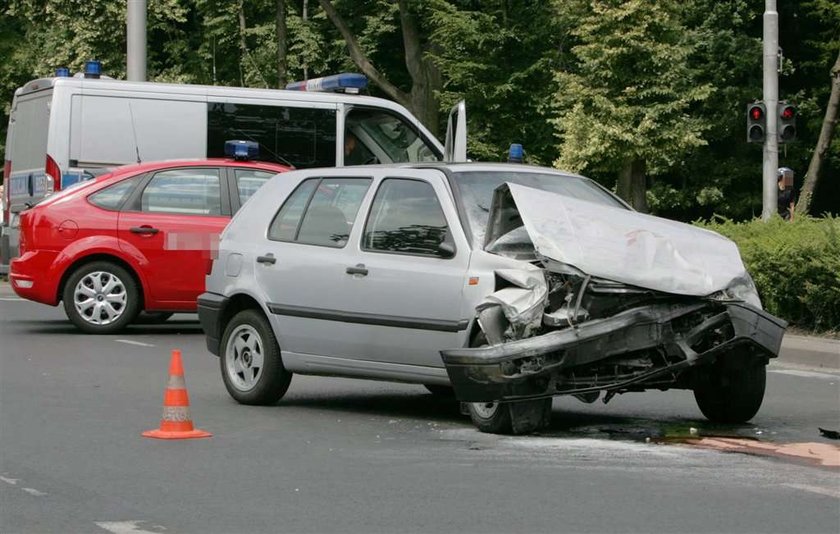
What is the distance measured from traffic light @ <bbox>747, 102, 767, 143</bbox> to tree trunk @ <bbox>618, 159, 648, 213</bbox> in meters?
26.2

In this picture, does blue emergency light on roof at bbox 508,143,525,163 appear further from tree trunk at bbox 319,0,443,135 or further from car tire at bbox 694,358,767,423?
tree trunk at bbox 319,0,443,135

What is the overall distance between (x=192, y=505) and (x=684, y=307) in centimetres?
322

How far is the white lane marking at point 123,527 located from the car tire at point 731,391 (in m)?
4.17

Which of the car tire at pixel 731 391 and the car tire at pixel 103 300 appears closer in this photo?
the car tire at pixel 731 391

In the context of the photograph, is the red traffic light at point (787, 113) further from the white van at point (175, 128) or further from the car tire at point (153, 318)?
the car tire at point (153, 318)

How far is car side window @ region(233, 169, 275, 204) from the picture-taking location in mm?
17125

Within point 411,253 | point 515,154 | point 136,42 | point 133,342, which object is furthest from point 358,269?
point 136,42

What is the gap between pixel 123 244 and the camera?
1666cm

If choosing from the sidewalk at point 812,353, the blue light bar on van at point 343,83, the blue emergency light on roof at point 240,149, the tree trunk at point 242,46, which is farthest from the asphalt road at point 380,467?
the tree trunk at point 242,46

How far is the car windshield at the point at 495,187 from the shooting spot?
1002cm

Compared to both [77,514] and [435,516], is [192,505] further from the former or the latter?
[435,516]

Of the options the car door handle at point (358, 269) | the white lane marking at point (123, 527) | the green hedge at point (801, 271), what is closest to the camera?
the white lane marking at point (123, 527)

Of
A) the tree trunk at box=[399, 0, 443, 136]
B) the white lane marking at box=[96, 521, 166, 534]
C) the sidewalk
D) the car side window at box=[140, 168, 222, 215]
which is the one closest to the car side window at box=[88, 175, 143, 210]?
the car side window at box=[140, 168, 222, 215]

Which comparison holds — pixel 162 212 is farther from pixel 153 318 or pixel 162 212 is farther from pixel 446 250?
pixel 446 250
